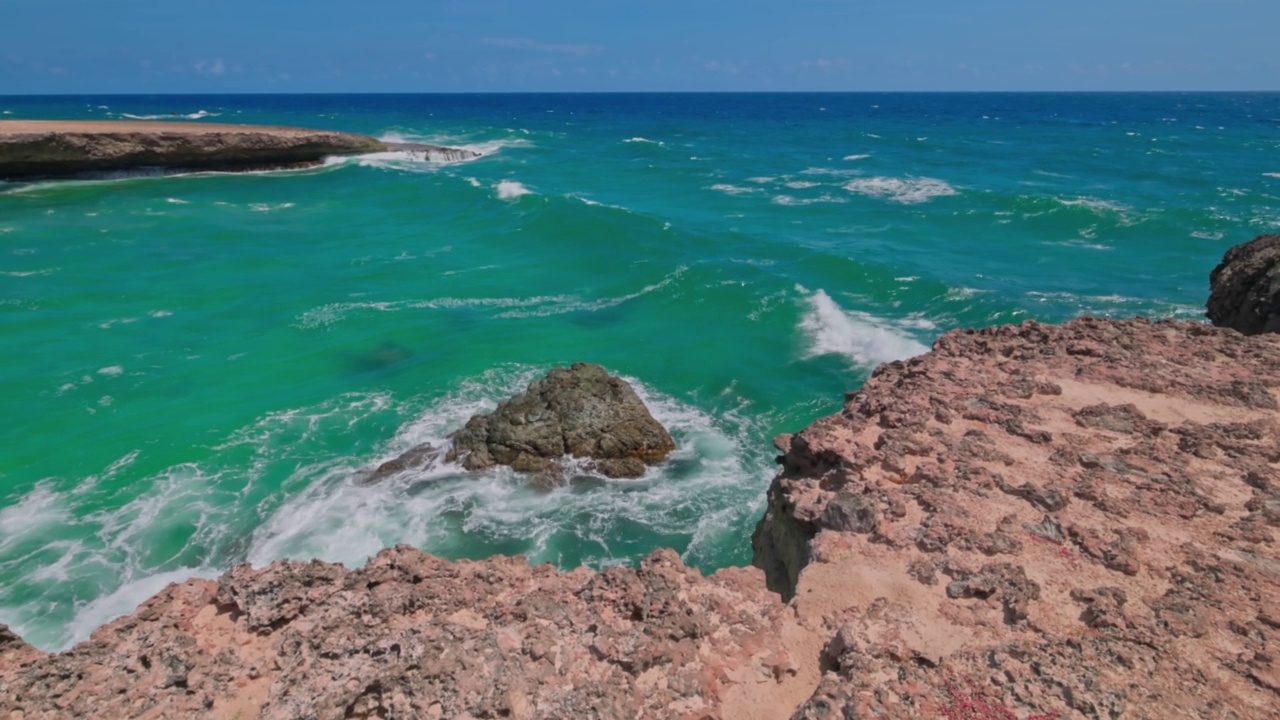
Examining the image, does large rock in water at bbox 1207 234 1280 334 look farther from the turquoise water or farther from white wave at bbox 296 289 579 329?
white wave at bbox 296 289 579 329

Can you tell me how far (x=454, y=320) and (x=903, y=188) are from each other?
30334 mm

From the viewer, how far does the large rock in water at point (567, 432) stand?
1418 cm

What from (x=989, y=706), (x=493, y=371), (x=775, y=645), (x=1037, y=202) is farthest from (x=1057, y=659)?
(x=1037, y=202)

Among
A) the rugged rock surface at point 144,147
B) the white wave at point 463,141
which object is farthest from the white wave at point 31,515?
the white wave at point 463,141

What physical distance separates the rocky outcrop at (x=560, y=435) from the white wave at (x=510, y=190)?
82.5ft

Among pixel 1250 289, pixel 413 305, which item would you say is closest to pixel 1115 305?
pixel 1250 289

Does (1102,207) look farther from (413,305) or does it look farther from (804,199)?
(413,305)

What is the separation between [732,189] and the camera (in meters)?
43.2

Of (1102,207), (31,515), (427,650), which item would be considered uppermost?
(1102,207)

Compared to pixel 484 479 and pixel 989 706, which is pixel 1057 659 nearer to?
pixel 989 706

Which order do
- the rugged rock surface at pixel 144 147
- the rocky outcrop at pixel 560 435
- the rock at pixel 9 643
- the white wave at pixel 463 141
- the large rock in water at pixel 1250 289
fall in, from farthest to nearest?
the white wave at pixel 463 141, the rugged rock surface at pixel 144 147, the rocky outcrop at pixel 560 435, the large rock in water at pixel 1250 289, the rock at pixel 9 643

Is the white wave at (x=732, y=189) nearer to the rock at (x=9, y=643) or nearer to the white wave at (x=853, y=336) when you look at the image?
the white wave at (x=853, y=336)

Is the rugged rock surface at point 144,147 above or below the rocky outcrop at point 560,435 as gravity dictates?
above

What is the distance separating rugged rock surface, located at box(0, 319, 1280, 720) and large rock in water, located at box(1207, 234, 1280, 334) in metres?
6.73
